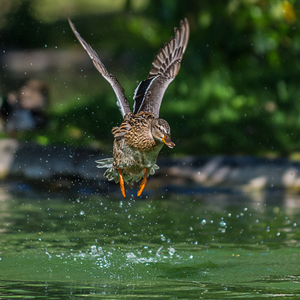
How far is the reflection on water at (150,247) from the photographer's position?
17.2 ft

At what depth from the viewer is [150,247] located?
6902 mm

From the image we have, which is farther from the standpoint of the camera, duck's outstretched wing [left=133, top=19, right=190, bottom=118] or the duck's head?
duck's outstretched wing [left=133, top=19, right=190, bottom=118]

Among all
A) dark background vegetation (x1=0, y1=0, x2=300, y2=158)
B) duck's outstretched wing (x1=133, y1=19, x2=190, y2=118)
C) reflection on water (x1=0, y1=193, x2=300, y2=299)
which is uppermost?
dark background vegetation (x1=0, y1=0, x2=300, y2=158)

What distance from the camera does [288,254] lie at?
654 centimetres

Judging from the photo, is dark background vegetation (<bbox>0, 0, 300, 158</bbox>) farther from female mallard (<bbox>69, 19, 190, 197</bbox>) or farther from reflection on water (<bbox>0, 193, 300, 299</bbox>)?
female mallard (<bbox>69, 19, 190, 197</bbox>)

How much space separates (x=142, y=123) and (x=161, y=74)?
44.5 inches

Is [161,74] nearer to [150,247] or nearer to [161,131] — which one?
[161,131]

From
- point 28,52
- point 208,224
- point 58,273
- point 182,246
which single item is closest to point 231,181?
point 208,224

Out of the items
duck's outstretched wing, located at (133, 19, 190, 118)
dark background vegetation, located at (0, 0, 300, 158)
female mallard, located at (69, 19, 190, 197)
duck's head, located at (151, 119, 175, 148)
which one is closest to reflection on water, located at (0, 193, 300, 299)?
female mallard, located at (69, 19, 190, 197)

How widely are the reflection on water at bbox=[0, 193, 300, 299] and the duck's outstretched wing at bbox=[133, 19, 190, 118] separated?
5.20 feet

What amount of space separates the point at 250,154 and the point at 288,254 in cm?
590

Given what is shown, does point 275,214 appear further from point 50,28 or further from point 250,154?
point 50,28


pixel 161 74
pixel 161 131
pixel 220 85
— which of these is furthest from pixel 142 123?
pixel 220 85

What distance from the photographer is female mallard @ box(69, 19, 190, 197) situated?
6.24 meters
